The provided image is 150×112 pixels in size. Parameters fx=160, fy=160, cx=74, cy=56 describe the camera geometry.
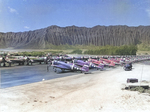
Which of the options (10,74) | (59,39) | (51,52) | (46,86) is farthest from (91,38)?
(10,74)

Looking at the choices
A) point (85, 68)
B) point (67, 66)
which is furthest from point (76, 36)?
point (85, 68)

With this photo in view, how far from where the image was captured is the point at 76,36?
7.78 metres

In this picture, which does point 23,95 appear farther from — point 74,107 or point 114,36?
point 114,36

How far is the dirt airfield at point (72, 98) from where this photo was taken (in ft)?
13.9

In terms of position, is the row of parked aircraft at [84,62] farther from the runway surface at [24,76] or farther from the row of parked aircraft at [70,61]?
the runway surface at [24,76]

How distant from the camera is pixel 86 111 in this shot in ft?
13.6

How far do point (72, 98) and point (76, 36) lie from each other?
12.3ft

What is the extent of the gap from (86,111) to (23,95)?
6.82 feet

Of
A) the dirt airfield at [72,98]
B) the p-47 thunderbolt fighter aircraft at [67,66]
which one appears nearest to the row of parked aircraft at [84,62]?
the p-47 thunderbolt fighter aircraft at [67,66]

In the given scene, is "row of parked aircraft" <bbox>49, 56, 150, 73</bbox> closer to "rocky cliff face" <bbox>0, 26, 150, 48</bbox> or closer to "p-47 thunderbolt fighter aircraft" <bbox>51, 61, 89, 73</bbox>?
"p-47 thunderbolt fighter aircraft" <bbox>51, 61, 89, 73</bbox>

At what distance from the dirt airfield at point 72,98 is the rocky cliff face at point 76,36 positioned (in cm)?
203

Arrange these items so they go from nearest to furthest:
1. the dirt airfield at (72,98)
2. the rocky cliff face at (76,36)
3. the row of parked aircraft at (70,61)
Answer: the dirt airfield at (72,98), the rocky cliff face at (76,36), the row of parked aircraft at (70,61)

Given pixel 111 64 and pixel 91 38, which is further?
pixel 111 64

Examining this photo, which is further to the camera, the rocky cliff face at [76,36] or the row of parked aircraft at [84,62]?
the row of parked aircraft at [84,62]
